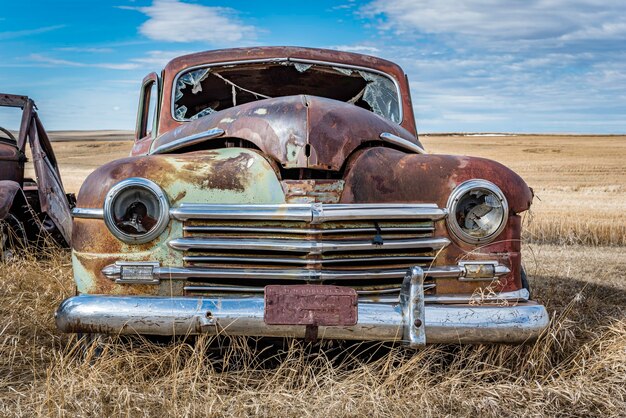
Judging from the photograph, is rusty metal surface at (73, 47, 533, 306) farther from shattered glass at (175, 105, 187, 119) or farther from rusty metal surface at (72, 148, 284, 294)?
shattered glass at (175, 105, 187, 119)

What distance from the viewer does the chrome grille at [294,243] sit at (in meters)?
3.02

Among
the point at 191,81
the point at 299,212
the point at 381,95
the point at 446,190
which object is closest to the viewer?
the point at 299,212

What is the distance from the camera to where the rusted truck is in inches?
113

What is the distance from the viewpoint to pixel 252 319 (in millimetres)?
2828

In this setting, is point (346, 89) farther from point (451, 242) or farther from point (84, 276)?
point (84, 276)

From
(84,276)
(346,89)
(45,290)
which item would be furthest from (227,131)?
(45,290)

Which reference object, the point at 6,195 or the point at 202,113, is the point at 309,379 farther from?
the point at 6,195

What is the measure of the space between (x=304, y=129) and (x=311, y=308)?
90cm

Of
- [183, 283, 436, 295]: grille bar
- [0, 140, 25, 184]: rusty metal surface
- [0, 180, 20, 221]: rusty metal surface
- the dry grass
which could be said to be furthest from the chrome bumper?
[0, 140, 25, 184]: rusty metal surface

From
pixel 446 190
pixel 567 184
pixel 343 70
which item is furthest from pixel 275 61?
pixel 567 184

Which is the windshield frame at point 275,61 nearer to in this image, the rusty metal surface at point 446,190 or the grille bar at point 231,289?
the rusty metal surface at point 446,190

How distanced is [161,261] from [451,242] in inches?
52.1

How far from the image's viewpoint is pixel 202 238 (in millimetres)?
3084

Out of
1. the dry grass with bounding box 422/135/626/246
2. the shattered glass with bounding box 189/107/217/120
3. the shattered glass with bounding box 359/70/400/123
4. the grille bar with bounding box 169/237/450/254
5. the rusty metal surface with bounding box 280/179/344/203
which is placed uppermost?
the shattered glass with bounding box 359/70/400/123
